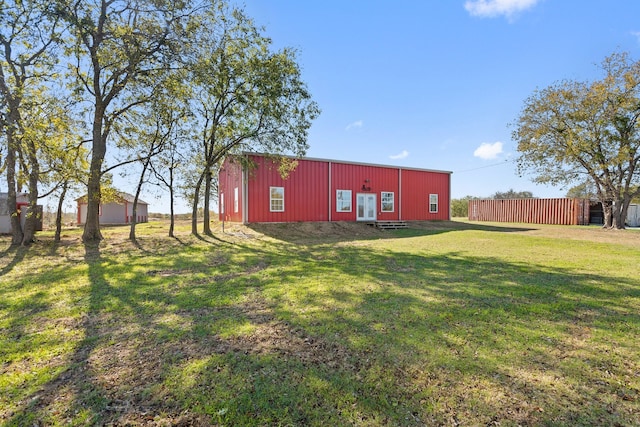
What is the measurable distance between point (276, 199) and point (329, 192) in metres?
3.33

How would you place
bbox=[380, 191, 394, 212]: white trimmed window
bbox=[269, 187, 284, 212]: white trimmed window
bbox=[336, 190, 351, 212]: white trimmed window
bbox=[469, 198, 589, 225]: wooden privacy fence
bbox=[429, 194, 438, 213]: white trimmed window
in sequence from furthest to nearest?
bbox=[469, 198, 589, 225]: wooden privacy fence < bbox=[429, 194, 438, 213]: white trimmed window < bbox=[380, 191, 394, 212]: white trimmed window < bbox=[336, 190, 351, 212]: white trimmed window < bbox=[269, 187, 284, 212]: white trimmed window

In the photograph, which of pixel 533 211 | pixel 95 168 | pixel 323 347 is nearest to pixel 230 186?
pixel 95 168

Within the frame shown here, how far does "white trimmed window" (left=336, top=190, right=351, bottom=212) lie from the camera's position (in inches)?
707

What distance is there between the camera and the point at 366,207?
61.9 feet

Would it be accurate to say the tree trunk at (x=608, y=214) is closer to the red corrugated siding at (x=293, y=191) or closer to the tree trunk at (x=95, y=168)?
the red corrugated siding at (x=293, y=191)

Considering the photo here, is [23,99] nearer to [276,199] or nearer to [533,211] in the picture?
[276,199]

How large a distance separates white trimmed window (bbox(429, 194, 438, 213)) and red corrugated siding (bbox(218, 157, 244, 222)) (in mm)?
13417

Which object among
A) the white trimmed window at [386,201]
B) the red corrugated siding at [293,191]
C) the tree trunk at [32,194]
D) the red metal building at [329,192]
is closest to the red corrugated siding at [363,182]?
the red metal building at [329,192]

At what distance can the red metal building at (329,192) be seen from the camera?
15555 mm

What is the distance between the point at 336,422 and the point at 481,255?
8.18 m

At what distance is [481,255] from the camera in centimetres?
872

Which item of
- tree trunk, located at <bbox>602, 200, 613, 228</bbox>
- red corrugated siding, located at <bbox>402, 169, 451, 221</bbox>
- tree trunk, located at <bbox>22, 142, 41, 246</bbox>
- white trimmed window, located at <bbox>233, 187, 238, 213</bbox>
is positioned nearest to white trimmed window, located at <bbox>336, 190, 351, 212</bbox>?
red corrugated siding, located at <bbox>402, 169, 451, 221</bbox>

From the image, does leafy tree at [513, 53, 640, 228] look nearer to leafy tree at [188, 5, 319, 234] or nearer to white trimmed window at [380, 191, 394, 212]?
white trimmed window at [380, 191, 394, 212]

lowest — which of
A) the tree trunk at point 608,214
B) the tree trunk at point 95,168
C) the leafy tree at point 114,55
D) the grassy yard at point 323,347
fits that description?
the grassy yard at point 323,347
